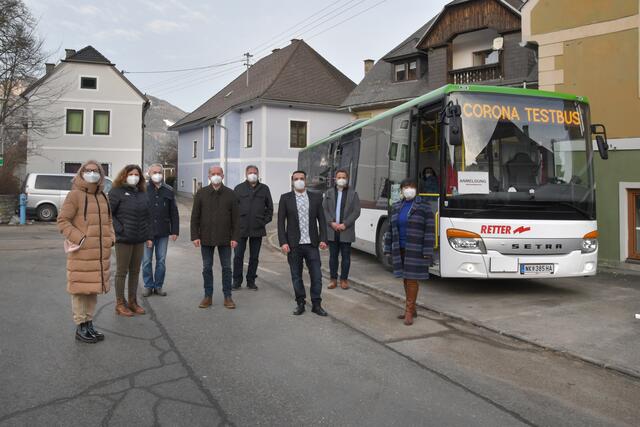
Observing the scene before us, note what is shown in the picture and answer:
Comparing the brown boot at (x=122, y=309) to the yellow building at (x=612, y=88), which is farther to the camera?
the yellow building at (x=612, y=88)

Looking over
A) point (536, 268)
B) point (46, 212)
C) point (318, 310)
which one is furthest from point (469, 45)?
point (318, 310)

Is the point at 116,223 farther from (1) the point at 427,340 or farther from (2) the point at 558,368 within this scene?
(2) the point at 558,368

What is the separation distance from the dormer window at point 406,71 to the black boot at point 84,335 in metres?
22.2

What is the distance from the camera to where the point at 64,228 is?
17.4 ft

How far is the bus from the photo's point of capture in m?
7.53

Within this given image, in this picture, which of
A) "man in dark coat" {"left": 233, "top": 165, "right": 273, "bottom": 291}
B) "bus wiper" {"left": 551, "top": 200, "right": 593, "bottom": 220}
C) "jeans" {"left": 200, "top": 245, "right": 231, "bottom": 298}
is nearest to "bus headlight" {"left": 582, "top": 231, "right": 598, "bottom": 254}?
"bus wiper" {"left": 551, "top": 200, "right": 593, "bottom": 220}

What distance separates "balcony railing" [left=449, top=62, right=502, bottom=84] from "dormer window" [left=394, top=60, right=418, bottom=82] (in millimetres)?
2599

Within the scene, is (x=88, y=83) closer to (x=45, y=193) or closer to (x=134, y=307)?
(x=45, y=193)

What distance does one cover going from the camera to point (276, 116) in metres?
31.8

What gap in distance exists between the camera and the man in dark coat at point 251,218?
8.52m

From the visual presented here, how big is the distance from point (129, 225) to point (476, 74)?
19.2 m

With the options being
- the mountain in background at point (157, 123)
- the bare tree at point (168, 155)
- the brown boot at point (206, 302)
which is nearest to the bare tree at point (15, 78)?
the brown boot at point (206, 302)

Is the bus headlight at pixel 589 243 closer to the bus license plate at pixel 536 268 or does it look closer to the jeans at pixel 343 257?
the bus license plate at pixel 536 268

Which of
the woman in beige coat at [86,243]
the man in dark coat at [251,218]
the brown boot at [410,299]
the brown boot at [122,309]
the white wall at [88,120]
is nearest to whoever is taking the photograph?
the woman in beige coat at [86,243]
